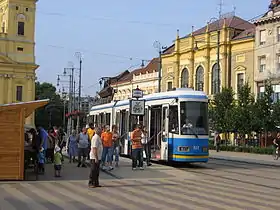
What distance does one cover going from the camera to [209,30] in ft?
233

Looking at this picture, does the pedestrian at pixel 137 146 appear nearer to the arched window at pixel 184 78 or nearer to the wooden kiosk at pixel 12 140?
the wooden kiosk at pixel 12 140

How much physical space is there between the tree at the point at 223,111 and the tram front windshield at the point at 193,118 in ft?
89.1

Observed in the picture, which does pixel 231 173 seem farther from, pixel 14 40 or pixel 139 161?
pixel 14 40

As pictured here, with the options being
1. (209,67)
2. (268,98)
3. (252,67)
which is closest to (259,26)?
(252,67)

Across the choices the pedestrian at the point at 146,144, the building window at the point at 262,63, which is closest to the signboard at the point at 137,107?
the pedestrian at the point at 146,144

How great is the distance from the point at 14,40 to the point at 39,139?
68.0 m

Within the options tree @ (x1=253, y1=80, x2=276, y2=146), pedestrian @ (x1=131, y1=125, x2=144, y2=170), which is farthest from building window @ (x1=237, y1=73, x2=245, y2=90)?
pedestrian @ (x1=131, y1=125, x2=144, y2=170)

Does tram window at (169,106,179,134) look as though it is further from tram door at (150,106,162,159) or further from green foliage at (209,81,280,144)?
green foliage at (209,81,280,144)

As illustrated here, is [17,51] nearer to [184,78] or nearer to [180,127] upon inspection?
[184,78]

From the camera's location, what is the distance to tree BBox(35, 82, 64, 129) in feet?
363

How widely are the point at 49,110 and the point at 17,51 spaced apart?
96.6 feet

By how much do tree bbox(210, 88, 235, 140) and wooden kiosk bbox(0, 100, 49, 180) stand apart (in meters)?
35.1

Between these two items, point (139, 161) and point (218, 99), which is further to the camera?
point (218, 99)

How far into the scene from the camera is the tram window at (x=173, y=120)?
23.2 meters
